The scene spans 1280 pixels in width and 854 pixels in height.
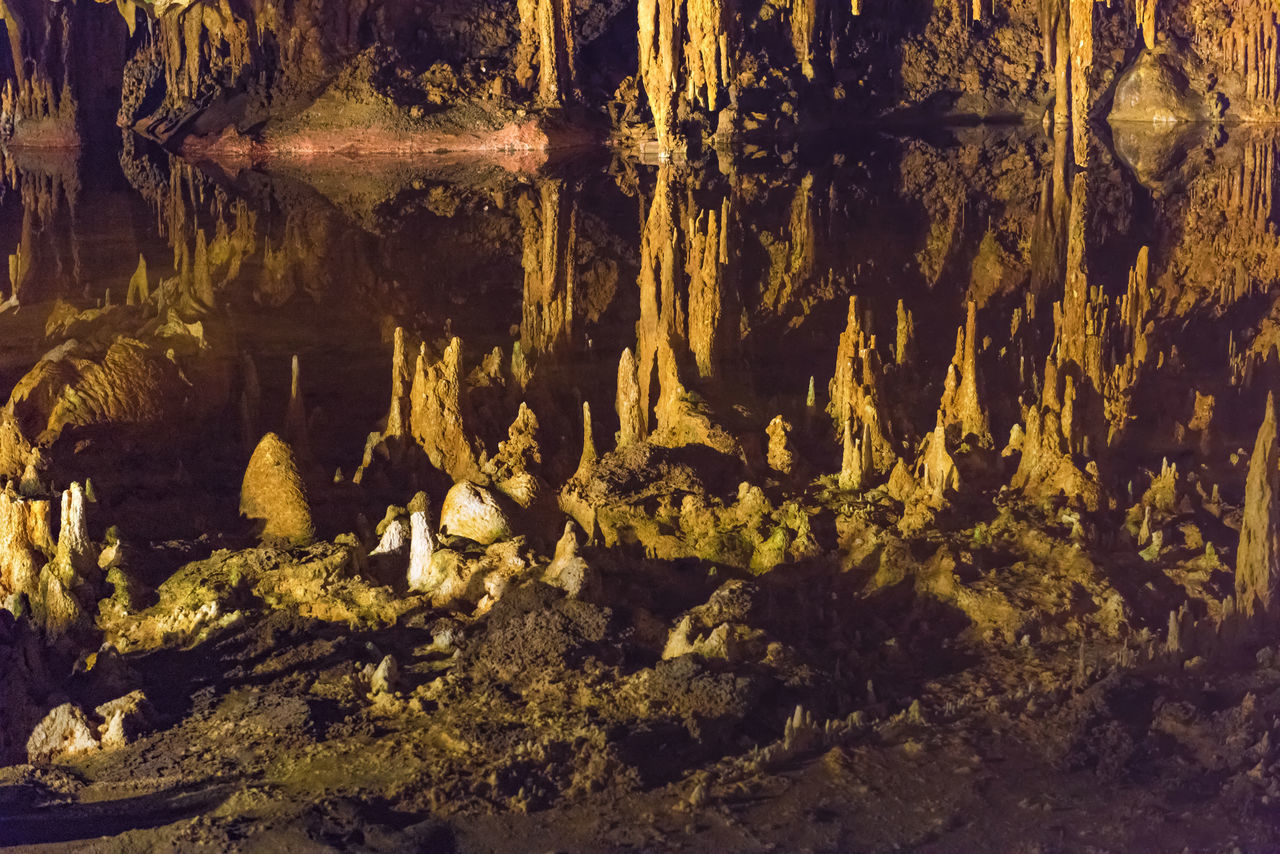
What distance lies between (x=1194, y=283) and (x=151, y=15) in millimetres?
52077

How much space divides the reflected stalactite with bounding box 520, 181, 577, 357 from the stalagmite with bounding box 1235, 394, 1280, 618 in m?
5.46

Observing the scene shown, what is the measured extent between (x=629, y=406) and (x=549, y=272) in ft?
23.1

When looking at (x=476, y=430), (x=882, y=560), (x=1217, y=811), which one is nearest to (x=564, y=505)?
(x=476, y=430)

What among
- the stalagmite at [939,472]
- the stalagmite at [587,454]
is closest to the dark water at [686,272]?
the stalagmite at [587,454]

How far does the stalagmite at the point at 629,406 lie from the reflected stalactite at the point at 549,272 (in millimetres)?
1916

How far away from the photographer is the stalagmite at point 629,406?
28.7 feet

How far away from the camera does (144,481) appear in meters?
8.26

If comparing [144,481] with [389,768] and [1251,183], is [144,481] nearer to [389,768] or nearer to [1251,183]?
[389,768]

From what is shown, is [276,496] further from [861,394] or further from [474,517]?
[861,394]

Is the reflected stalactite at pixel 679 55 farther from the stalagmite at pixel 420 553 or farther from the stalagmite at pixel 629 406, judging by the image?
the stalagmite at pixel 420 553

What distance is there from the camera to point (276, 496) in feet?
25.8

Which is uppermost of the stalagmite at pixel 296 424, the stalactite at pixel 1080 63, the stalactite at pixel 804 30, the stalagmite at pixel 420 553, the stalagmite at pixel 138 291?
the stalactite at pixel 804 30

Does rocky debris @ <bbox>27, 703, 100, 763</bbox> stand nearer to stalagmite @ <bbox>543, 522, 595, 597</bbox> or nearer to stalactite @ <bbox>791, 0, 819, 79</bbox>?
stalagmite @ <bbox>543, 522, 595, 597</bbox>

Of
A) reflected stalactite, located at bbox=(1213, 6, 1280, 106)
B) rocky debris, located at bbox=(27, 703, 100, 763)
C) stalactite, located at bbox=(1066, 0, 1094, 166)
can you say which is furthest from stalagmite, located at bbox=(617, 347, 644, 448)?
reflected stalactite, located at bbox=(1213, 6, 1280, 106)
